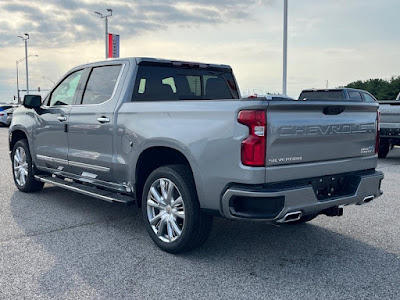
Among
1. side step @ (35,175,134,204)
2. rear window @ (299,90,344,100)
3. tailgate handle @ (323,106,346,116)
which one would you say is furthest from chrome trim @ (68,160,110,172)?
rear window @ (299,90,344,100)

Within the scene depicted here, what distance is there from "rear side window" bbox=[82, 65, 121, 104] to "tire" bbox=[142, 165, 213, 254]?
137cm

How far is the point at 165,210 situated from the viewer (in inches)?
173

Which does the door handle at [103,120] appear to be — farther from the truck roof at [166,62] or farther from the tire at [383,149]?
the tire at [383,149]

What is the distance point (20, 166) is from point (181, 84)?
324cm

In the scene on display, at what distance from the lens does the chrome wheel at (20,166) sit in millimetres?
7039

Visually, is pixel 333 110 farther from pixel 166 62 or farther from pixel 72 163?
pixel 72 163

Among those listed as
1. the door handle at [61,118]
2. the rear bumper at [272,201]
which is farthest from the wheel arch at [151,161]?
the door handle at [61,118]

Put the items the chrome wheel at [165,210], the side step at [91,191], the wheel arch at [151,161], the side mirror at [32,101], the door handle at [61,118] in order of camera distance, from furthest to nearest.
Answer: the side mirror at [32,101] → the door handle at [61,118] → the side step at [91,191] → the wheel arch at [151,161] → the chrome wheel at [165,210]

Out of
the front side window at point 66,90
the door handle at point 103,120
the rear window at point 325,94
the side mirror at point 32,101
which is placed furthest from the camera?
the rear window at point 325,94

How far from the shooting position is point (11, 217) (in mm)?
5641

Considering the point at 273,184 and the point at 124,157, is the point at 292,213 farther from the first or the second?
the point at 124,157

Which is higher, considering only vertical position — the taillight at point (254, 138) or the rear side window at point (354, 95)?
the rear side window at point (354, 95)

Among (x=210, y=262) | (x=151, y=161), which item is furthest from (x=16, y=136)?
(x=210, y=262)

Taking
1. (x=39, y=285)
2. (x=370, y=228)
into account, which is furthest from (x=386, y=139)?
(x=39, y=285)
